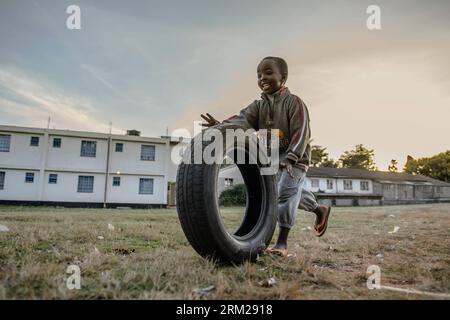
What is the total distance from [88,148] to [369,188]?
36572 millimetres

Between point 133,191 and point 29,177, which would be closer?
point 29,177

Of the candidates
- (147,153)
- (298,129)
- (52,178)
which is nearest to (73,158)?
(52,178)

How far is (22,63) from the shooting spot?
42.6ft

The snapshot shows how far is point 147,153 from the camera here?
24.9 meters

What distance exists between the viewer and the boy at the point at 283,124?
2988 mm

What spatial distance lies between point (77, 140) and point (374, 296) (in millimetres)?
25673

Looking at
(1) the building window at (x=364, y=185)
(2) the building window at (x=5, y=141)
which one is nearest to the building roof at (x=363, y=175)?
(1) the building window at (x=364, y=185)

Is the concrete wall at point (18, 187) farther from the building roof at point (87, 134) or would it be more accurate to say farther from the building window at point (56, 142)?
the building roof at point (87, 134)

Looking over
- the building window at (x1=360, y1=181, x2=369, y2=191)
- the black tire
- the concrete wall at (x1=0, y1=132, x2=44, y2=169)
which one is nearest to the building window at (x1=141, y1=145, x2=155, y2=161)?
the concrete wall at (x1=0, y1=132, x2=44, y2=169)

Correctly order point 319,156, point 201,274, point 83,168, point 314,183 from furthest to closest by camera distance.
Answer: point 319,156
point 314,183
point 83,168
point 201,274

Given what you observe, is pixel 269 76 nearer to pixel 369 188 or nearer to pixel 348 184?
A: pixel 348 184

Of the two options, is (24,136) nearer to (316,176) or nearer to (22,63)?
(22,63)

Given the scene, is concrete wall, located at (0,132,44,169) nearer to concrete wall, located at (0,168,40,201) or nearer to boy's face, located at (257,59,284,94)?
concrete wall, located at (0,168,40,201)

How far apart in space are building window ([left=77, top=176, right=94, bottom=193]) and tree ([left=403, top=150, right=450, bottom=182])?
223ft
